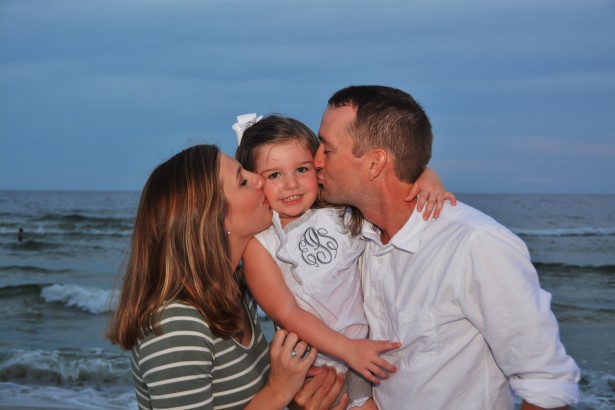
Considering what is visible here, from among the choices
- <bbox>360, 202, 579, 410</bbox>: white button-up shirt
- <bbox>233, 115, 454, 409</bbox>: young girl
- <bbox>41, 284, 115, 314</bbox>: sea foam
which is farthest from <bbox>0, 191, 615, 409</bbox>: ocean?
<bbox>360, 202, 579, 410</bbox>: white button-up shirt

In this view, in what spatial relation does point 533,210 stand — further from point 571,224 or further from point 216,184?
point 216,184

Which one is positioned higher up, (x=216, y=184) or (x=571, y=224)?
(x=216, y=184)

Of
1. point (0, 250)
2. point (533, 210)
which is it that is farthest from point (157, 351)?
point (533, 210)

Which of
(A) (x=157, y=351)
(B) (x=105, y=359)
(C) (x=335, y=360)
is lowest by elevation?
(B) (x=105, y=359)

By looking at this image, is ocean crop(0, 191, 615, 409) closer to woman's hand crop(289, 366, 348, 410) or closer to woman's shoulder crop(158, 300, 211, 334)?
woman's shoulder crop(158, 300, 211, 334)

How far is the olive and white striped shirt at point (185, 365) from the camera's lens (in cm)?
217

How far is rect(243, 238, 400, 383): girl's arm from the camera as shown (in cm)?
261

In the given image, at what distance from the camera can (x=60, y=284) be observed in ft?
47.1

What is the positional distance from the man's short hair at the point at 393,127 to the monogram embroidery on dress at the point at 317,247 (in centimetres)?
54

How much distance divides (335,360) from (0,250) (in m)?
19.6

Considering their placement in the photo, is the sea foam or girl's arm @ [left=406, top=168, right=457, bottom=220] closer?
girl's arm @ [left=406, top=168, right=457, bottom=220]

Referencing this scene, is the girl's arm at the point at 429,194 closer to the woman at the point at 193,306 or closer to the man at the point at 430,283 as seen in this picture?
the man at the point at 430,283

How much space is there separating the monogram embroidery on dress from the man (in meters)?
0.16

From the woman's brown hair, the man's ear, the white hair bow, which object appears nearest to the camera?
the woman's brown hair
